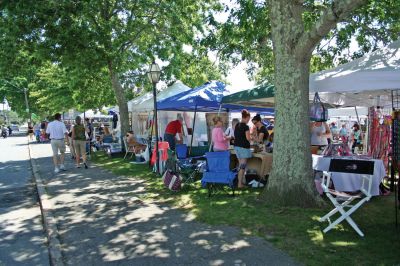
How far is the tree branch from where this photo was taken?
5547 millimetres

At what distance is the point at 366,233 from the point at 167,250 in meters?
2.72

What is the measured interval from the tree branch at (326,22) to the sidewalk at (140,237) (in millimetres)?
3164

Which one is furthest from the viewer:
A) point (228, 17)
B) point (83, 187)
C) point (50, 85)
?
point (50, 85)

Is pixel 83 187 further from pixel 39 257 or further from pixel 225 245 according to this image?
pixel 225 245

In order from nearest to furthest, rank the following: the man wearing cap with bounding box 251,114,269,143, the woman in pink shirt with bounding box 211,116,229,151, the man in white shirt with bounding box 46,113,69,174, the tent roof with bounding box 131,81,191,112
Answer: the woman in pink shirt with bounding box 211,116,229,151
the man wearing cap with bounding box 251,114,269,143
the man in white shirt with bounding box 46,113,69,174
the tent roof with bounding box 131,81,191,112

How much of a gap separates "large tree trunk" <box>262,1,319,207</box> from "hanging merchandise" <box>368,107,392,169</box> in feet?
8.37

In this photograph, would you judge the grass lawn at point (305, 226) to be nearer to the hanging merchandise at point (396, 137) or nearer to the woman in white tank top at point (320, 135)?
the hanging merchandise at point (396, 137)

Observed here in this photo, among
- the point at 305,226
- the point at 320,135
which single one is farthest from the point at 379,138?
the point at 305,226

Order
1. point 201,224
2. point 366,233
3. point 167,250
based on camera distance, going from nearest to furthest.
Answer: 1. point 167,250
2. point 366,233
3. point 201,224

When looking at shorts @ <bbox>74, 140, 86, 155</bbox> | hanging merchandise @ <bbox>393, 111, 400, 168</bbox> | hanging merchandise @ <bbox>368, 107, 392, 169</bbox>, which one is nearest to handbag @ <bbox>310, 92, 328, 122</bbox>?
hanging merchandise @ <bbox>368, 107, 392, 169</bbox>

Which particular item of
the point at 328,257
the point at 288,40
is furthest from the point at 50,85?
the point at 328,257

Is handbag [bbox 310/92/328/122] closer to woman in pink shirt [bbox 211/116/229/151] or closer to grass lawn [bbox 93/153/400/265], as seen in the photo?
grass lawn [bbox 93/153/400/265]

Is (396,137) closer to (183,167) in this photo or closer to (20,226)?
(183,167)

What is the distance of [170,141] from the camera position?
40.9 feet
